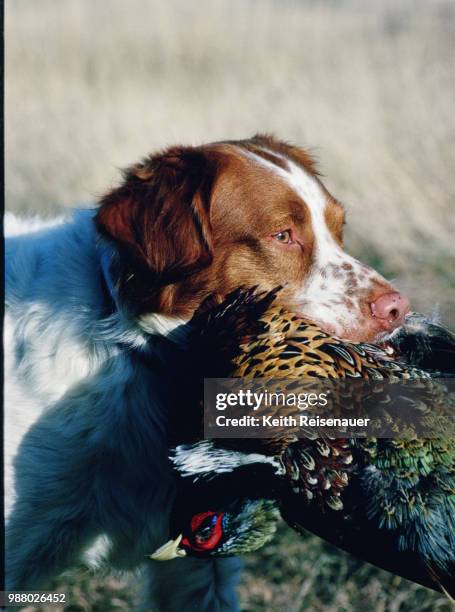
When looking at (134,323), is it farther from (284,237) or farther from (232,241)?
(284,237)

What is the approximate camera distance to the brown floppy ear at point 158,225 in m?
2.46

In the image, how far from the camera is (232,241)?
262cm

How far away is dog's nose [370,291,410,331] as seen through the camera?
247cm

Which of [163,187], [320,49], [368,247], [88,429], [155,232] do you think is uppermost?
[320,49]

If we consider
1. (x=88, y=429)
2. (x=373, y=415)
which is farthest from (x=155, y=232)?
(x=373, y=415)

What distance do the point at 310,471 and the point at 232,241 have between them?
0.89 meters

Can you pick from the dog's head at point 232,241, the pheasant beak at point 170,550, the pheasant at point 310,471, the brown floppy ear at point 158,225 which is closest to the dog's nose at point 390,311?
the dog's head at point 232,241

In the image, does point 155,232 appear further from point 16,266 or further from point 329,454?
point 329,454

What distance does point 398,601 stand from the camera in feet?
10.7

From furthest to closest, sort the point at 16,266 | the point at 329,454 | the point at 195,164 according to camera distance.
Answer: the point at 16,266
the point at 195,164
the point at 329,454

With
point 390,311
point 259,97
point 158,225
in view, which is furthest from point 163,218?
point 259,97

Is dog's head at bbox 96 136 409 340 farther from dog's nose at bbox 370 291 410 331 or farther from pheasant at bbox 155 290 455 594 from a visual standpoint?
pheasant at bbox 155 290 455 594

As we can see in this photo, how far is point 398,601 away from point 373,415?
1.55 m

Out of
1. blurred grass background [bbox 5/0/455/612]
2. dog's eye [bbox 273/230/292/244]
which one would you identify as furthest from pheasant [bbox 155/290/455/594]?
blurred grass background [bbox 5/0/455/612]
